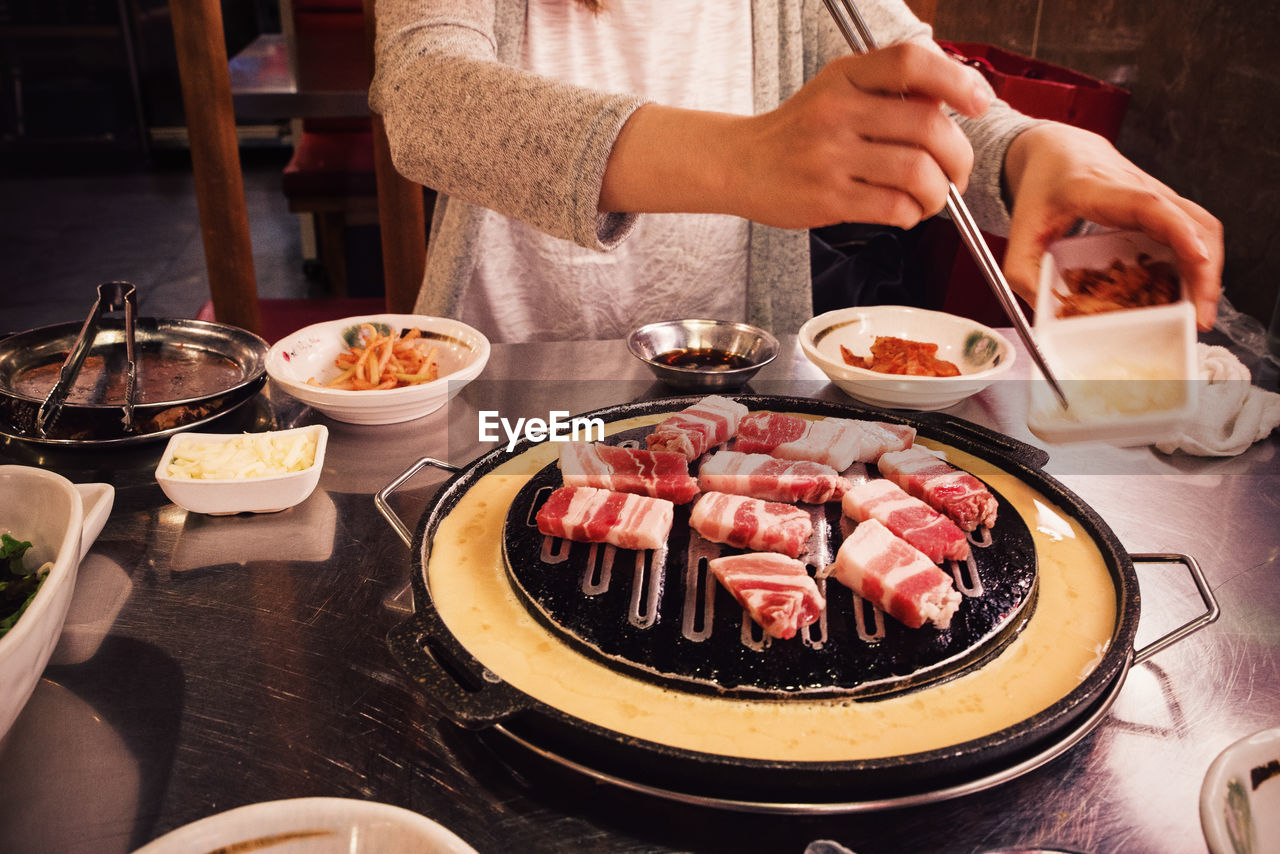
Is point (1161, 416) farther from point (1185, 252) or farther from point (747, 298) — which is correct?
point (747, 298)

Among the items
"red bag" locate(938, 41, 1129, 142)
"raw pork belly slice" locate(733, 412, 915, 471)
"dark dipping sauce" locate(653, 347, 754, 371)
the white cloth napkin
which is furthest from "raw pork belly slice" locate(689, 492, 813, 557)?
"red bag" locate(938, 41, 1129, 142)

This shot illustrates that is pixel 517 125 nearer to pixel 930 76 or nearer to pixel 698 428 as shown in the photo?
pixel 698 428

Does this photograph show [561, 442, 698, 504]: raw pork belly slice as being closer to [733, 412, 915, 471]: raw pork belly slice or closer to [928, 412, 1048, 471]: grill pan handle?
[733, 412, 915, 471]: raw pork belly slice

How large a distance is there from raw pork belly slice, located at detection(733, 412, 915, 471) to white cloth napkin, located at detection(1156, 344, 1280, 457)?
2.25 feet

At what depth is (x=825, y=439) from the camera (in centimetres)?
166

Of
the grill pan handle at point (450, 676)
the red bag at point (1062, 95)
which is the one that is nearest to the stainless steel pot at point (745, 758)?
the grill pan handle at point (450, 676)

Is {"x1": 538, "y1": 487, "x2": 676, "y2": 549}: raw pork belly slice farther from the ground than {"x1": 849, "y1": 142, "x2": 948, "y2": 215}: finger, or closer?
closer

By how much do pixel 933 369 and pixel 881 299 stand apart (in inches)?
58.7

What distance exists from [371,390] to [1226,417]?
6.18 feet

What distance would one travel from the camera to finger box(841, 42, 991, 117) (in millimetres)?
1109

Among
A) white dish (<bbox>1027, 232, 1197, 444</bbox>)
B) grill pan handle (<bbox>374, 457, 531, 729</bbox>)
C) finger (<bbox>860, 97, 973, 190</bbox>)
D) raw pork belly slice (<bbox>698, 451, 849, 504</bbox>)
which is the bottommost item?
raw pork belly slice (<bbox>698, 451, 849, 504</bbox>)

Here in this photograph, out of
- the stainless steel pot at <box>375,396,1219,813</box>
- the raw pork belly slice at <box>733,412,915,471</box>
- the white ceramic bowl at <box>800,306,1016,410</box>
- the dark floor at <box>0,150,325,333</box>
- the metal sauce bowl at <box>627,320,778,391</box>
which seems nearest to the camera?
the stainless steel pot at <box>375,396,1219,813</box>

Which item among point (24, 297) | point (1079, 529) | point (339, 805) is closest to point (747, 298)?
point (1079, 529)

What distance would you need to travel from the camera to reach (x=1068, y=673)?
121 cm
